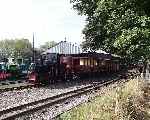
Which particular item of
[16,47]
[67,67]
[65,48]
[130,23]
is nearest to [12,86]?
[67,67]

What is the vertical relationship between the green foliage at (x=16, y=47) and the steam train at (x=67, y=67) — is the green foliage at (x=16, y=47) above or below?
above

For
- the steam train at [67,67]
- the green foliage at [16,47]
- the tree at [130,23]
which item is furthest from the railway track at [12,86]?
the green foliage at [16,47]

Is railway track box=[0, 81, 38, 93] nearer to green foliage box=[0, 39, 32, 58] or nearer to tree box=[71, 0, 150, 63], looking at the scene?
tree box=[71, 0, 150, 63]

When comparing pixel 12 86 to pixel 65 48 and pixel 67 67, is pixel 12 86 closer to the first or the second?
pixel 67 67

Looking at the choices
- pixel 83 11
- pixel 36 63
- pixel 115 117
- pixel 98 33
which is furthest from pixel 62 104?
pixel 98 33

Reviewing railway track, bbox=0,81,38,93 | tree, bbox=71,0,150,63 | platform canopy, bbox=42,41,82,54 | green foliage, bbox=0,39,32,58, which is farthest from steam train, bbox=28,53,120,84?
green foliage, bbox=0,39,32,58

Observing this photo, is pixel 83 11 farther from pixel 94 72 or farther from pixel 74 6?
pixel 94 72

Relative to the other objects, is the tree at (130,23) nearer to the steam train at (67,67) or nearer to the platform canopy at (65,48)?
the steam train at (67,67)

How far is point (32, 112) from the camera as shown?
16.1 metres

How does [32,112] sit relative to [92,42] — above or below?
below

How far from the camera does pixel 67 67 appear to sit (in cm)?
3697

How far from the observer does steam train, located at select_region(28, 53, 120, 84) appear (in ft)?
99.6

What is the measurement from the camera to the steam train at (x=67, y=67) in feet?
99.6

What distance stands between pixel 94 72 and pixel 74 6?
10.2 m
